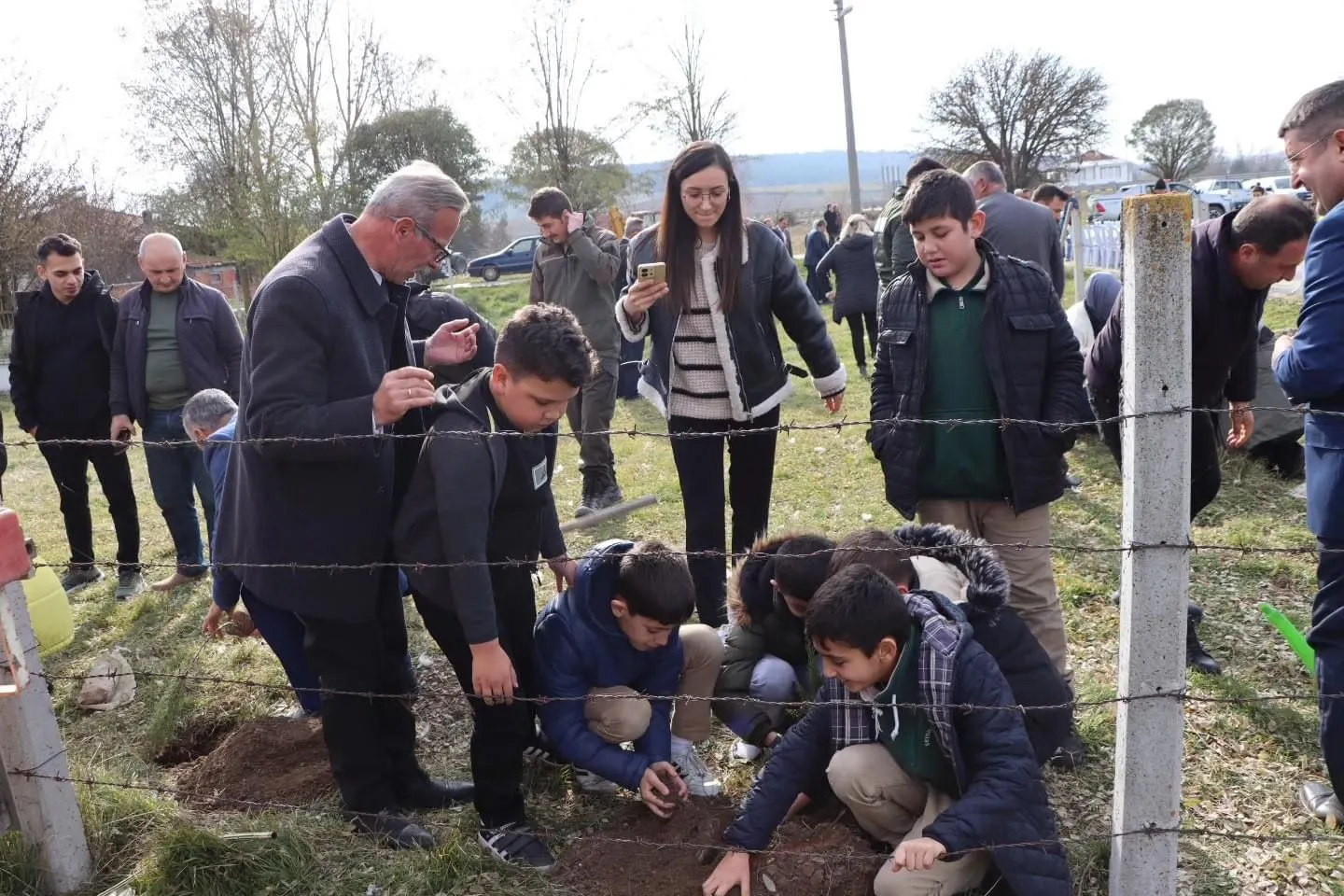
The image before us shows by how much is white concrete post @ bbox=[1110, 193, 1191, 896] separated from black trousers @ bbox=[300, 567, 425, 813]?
1.77 meters

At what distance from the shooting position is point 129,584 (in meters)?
5.41

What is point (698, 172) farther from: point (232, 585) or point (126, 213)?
point (126, 213)

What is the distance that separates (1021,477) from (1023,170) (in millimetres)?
37291

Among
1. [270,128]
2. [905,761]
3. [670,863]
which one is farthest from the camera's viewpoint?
[270,128]

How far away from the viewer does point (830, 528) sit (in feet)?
17.8

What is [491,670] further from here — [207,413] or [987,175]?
[987,175]

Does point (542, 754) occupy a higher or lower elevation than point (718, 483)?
lower

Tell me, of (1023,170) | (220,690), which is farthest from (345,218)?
(1023,170)

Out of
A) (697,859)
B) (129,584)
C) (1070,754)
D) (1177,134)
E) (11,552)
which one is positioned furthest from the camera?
(1177,134)

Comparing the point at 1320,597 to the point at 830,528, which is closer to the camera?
the point at 1320,597

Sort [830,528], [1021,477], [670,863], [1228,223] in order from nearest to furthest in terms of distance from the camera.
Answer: [670,863], [1021,477], [1228,223], [830,528]

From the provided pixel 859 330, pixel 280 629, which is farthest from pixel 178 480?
pixel 859 330

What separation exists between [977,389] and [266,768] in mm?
2550

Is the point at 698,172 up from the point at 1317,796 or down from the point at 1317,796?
up
